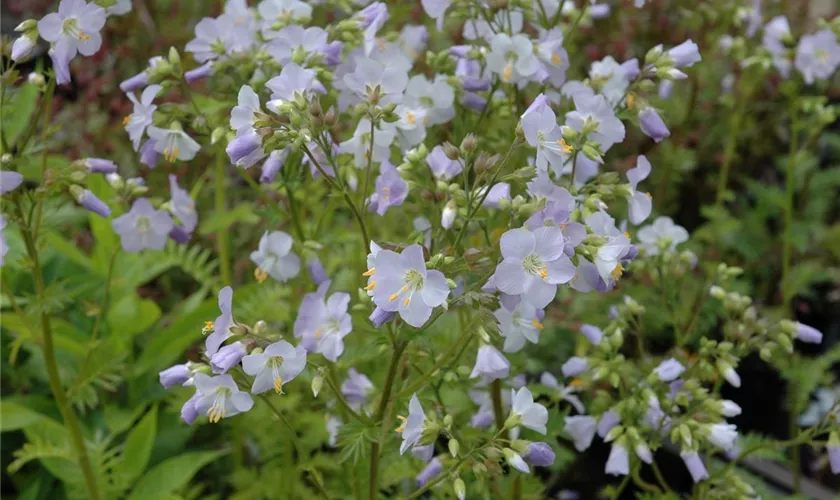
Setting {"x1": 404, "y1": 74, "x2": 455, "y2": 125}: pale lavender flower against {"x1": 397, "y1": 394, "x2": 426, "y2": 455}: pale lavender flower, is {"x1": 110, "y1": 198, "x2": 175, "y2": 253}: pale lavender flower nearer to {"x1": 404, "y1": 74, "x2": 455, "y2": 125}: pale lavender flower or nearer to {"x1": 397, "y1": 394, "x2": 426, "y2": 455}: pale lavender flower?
{"x1": 404, "y1": 74, "x2": 455, "y2": 125}: pale lavender flower

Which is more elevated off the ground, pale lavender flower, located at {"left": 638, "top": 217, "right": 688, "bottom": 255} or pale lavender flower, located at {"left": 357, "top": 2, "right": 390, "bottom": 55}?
pale lavender flower, located at {"left": 357, "top": 2, "right": 390, "bottom": 55}

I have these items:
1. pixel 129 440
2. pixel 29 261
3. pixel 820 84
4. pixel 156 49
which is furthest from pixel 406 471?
pixel 820 84

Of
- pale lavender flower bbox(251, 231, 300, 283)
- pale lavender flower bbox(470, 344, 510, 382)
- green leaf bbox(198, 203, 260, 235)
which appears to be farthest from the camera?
green leaf bbox(198, 203, 260, 235)

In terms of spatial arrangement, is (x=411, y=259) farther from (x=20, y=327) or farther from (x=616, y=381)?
(x=20, y=327)

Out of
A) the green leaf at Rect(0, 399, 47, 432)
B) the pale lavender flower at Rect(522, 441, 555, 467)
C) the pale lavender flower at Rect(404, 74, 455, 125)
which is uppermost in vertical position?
the pale lavender flower at Rect(404, 74, 455, 125)

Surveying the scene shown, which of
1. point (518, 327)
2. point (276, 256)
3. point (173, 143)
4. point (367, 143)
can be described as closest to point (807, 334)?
point (518, 327)

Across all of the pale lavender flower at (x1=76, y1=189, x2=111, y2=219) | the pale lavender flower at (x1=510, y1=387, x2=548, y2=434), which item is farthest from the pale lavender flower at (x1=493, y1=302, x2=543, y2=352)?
the pale lavender flower at (x1=76, y1=189, x2=111, y2=219)

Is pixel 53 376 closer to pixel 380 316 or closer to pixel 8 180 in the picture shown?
pixel 8 180
